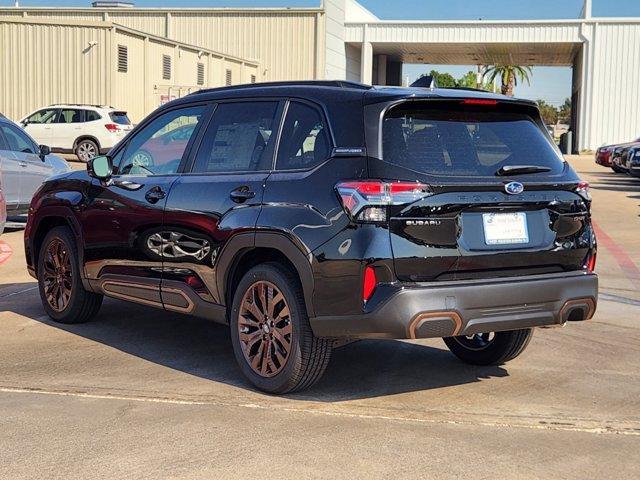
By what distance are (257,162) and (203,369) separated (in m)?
1.44

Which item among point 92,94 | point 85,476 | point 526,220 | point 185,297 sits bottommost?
point 85,476

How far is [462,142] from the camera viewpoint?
17.3 ft

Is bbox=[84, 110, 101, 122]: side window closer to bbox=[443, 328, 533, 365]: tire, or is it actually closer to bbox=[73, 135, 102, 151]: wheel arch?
bbox=[73, 135, 102, 151]: wheel arch

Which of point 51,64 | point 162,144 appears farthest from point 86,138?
point 162,144

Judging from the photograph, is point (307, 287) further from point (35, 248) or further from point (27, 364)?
point (35, 248)

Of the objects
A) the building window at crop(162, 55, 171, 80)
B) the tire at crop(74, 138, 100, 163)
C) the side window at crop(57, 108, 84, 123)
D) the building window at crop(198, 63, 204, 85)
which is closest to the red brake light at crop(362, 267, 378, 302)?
the tire at crop(74, 138, 100, 163)

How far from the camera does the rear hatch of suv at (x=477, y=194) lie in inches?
193

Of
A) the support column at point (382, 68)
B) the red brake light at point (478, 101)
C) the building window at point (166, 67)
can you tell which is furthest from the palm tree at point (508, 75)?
the red brake light at point (478, 101)

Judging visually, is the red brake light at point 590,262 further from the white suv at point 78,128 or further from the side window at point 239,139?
the white suv at point 78,128

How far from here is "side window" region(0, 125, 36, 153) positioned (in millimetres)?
14031

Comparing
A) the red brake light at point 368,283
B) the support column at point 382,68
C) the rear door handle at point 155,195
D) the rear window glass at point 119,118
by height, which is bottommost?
the red brake light at point 368,283

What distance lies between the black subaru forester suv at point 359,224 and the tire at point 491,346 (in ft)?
0.04

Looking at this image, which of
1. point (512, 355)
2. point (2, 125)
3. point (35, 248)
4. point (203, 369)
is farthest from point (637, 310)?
point (2, 125)

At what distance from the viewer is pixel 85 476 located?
13.6 ft
